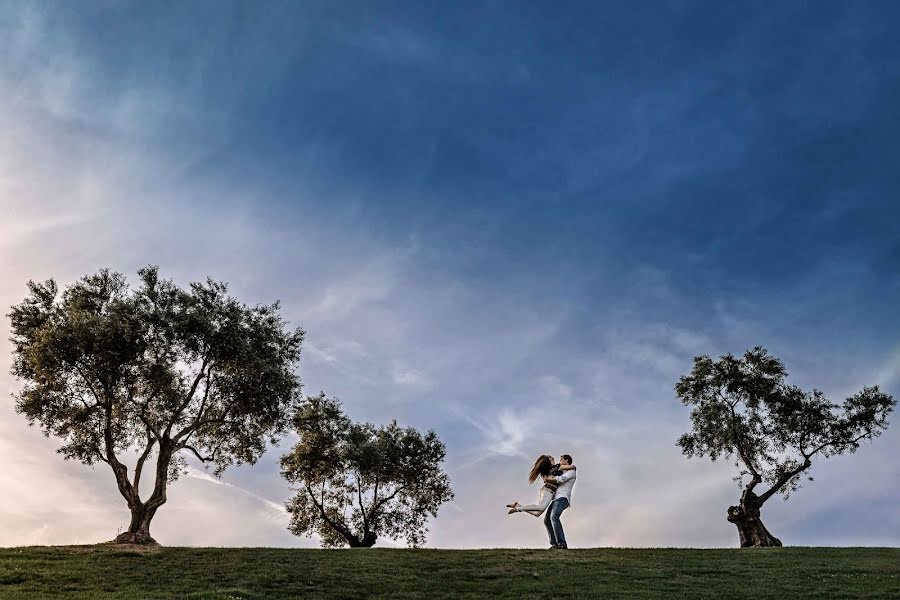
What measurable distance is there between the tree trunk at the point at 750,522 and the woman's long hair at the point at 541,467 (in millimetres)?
20841

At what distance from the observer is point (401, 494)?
5988 centimetres

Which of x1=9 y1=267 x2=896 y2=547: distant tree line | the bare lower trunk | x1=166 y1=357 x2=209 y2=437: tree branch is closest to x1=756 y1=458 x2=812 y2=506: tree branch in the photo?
x1=9 y1=267 x2=896 y2=547: distant tree line

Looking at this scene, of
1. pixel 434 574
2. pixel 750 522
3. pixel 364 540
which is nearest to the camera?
pixel 434 574

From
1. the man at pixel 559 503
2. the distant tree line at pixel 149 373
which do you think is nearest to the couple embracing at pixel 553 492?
the man at pixel 559 503

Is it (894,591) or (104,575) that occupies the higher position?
(104,575)

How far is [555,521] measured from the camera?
110 ft

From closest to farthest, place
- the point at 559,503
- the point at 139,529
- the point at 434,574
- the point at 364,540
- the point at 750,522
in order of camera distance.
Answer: the point at 434,574, the point at 559,503, the point at 139,529, the point at 750,522, the point at 364,540

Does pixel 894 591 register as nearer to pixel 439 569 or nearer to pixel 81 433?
pixel 439 569

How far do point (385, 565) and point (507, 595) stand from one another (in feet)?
24.2

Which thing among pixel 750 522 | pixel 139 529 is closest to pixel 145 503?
pixel 139 529

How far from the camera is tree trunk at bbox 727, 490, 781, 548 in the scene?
4591 cm

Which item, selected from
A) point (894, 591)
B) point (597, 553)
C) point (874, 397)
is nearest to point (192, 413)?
point (597, 553)

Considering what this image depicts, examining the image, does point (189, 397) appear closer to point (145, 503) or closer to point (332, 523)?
point (145, 503)

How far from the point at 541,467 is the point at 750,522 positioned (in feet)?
72.3
